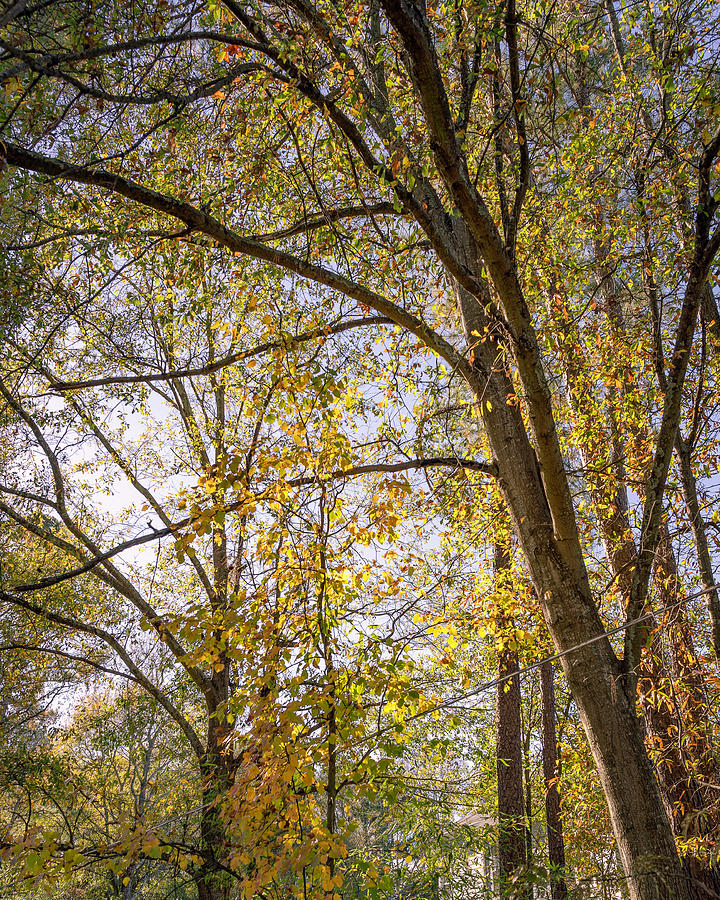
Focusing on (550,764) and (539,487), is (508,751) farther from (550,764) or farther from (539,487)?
(539,487)

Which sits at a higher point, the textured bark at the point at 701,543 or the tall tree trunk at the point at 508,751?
the textured bark at the point at 701,543

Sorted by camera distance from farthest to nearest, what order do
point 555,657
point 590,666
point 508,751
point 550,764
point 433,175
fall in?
point 550,764 → point 508,751 → point 433,175 → point 590,666 → point 555,657

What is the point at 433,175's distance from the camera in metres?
3.48

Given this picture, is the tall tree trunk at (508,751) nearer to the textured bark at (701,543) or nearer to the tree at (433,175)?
the textured bark at (701,543)

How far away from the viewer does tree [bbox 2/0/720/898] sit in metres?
2.29

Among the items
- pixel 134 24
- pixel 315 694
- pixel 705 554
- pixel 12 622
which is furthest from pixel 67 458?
pixel 705 554

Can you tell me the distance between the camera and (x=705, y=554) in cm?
296

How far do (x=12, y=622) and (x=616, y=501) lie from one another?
753 centimetres

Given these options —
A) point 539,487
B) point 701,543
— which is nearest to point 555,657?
point 539,487

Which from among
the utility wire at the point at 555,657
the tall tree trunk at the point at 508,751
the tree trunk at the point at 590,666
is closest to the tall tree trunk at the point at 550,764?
the tall tree trunk at the point at 508,751

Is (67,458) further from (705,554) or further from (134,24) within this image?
(705,554)

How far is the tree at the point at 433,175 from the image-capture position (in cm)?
229

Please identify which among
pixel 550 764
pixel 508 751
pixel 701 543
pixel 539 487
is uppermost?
pixel 539 487

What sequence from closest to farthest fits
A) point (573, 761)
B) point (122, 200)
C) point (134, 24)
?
point (134, 24), point (122, 200), point (573, 761)
